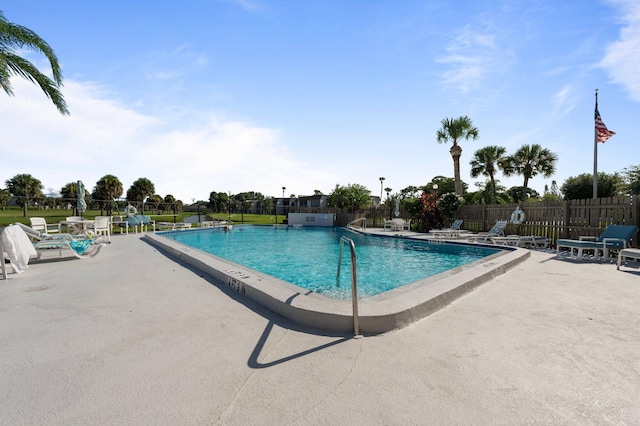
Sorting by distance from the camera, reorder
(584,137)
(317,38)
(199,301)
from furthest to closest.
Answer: (584,137)
(317,38)
(199,301)

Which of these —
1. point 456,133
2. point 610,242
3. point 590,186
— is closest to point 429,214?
point 610,242

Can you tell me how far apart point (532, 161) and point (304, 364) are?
28.2 meters

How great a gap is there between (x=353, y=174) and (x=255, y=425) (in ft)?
112

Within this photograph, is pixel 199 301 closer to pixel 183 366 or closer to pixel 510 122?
pixel 183 366

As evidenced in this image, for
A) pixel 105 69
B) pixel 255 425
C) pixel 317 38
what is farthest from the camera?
Answer: pixel 317 38

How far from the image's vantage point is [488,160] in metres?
25.9

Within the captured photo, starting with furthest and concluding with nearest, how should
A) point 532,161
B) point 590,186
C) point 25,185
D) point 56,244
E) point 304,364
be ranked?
point 25,185, point 590,186, point 532,161, point 56,244, point 304,364

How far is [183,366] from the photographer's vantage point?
86.2 inches

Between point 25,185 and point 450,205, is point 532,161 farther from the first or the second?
point 25,185

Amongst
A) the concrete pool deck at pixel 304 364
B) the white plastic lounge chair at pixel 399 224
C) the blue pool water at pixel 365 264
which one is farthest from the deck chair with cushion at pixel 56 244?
the white plastic lounge chair at pixel 399 224

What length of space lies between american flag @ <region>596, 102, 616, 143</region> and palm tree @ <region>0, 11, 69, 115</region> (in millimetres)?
19876

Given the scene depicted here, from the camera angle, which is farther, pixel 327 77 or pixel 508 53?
pixel 327 77

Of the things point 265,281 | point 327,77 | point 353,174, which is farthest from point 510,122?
point 353,174

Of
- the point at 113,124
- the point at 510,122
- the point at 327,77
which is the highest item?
the point at 327,77
